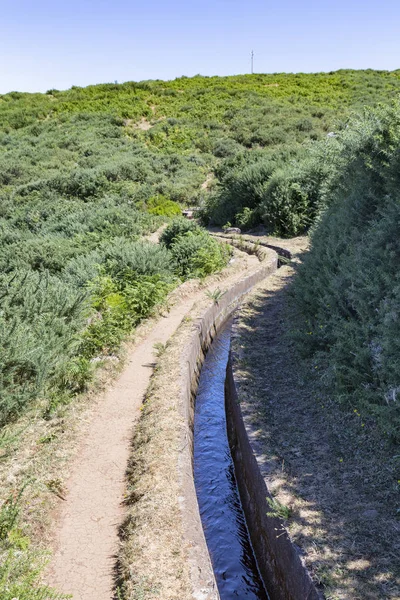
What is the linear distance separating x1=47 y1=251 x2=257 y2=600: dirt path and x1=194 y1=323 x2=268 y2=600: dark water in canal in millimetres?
1225

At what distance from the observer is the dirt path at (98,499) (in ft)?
15.3

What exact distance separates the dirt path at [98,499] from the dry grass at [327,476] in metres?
1.73

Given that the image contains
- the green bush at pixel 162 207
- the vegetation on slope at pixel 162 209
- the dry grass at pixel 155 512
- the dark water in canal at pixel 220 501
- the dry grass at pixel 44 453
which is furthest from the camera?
the green bush at pixel 162 207

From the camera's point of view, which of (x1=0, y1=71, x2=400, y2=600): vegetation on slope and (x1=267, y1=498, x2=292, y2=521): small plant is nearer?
(x1=267, y1=498, x2=292, y2=521): small plant

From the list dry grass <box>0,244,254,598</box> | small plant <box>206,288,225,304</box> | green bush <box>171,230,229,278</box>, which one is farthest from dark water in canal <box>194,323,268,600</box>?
green bush <box>171,230,229,278</box>

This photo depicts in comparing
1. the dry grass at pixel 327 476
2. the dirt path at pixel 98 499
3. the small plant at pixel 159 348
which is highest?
the small plant at pixel 159 348

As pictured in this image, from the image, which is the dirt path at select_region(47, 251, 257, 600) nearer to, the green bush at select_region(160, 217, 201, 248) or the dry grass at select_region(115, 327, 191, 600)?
the dry grass at select_region(115, 327, 191, 600)

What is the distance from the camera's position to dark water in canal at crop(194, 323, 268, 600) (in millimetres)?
5570

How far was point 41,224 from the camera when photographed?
70.8 feet

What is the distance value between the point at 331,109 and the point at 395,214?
39653 millimetres

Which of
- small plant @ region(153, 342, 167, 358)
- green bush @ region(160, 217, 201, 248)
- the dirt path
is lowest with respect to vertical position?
the dirt path

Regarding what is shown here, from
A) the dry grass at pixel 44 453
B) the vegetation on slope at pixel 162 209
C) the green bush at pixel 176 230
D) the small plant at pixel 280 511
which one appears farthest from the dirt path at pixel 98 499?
the green bush at pixel 176 230

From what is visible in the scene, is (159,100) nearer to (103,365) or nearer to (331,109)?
(331,109)

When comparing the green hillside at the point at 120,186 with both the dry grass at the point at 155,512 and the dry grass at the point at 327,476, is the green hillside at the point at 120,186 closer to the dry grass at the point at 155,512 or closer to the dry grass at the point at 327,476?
the dry grass at the point at 155,512
